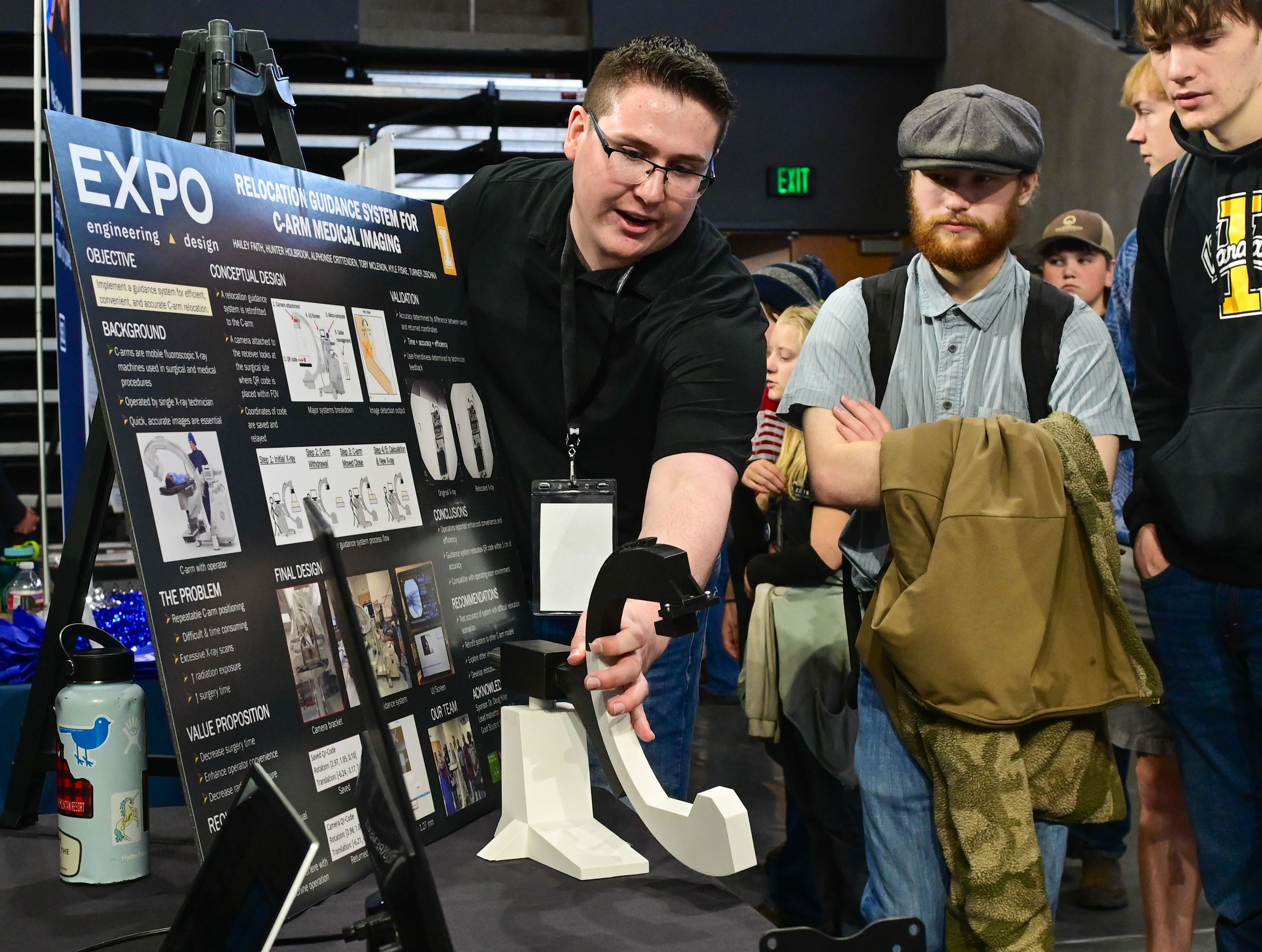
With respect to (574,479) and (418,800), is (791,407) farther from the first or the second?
(418,800)

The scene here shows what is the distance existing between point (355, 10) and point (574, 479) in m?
6.47

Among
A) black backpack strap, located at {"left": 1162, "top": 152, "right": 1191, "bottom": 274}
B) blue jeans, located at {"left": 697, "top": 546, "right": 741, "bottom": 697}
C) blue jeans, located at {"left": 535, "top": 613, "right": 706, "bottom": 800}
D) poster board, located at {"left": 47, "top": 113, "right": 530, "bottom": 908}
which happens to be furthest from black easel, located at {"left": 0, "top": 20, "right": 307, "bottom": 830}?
blue jeans, located at {"left": 697, "top": 546, "right": 741, "bottom": 697}

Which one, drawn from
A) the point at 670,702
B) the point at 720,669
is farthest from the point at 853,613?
the point at 720,669

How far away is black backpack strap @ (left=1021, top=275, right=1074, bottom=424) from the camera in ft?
6.31

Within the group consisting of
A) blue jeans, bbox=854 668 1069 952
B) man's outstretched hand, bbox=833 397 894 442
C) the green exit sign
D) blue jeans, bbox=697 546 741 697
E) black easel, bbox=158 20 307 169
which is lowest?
blue jeans, bbox=697 546 741 697

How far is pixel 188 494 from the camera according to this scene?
110 cm

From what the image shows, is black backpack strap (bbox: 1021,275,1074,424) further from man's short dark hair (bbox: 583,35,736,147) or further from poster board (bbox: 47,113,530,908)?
poster board (bbox: 47,113,530,908)

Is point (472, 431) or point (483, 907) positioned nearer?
point (483, 907)

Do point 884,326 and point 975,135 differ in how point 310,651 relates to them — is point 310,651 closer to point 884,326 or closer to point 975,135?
point 884,326

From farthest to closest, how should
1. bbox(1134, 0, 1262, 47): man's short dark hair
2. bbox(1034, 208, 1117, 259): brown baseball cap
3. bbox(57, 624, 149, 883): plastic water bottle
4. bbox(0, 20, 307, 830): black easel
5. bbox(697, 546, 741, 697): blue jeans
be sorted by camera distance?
bbox(697, 546, 741, 697): blue jeans, bbox(1034, 208, 1117, 259): brown baseball cap, bbox(1134, 0, 1262, 47): man's short dark hair, bbox(0, 20, 307, 830): black easel, bbox(57, 624, 149, 883): plastic water bottle

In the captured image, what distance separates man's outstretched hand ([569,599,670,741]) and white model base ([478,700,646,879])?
0.06m

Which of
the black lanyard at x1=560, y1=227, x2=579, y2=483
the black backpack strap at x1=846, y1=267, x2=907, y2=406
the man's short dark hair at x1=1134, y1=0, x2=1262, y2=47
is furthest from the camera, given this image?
the black backpack strap at x1=846, y1=267, x2=907, y2=406

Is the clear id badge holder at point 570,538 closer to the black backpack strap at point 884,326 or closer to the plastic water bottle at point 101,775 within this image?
the plastic water bottle at point 101,775

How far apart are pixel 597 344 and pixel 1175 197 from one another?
42.4 inches
